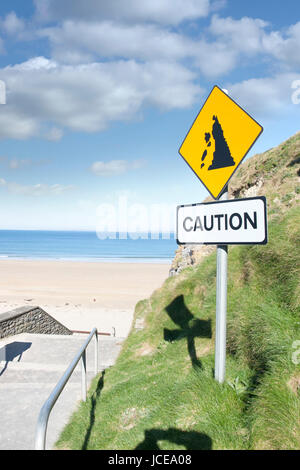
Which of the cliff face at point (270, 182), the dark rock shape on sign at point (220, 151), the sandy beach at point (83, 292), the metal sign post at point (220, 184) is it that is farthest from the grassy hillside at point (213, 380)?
the sandy beach at point (83, 292)

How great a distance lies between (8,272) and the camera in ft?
137

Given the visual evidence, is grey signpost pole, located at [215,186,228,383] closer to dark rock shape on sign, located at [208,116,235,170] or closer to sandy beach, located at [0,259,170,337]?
dark rock shape on sign, located at [208,116,235,170]

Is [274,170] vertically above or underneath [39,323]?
above

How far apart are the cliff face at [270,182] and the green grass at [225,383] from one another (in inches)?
152

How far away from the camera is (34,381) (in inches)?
243

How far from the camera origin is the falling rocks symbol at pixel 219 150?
2750 millimetres

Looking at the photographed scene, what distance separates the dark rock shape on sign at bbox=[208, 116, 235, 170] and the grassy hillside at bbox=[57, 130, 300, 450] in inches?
71.4

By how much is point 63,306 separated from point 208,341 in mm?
20138

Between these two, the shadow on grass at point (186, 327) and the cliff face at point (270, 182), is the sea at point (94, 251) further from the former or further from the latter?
the shadow on grass at point (186, 327)

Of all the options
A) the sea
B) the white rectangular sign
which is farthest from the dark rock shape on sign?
the sea

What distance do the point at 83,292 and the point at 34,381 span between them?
2343cm

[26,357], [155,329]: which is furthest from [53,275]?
[155,329]

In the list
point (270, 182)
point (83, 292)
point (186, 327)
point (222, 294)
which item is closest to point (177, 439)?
point (222, 294)
